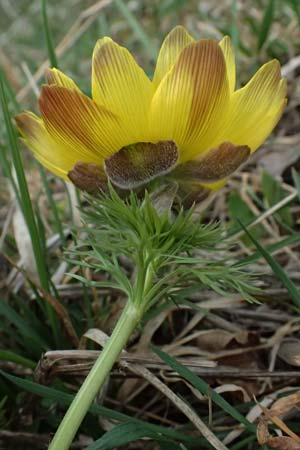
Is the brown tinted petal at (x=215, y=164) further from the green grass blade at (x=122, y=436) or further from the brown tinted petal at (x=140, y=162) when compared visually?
the green grass blade at (x=122, y=436)

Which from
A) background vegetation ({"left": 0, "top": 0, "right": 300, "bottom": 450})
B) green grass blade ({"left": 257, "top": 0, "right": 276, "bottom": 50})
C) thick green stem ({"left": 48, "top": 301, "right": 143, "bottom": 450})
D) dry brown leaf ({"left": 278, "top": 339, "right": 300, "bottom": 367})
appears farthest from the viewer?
green grass blade ({"left": 257, "top": 0, "right": 276, "bottom": 50})

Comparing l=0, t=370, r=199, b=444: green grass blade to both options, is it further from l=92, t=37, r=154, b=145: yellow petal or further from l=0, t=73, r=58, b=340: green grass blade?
l=92, t=37, r=154, b=145: yellow petal

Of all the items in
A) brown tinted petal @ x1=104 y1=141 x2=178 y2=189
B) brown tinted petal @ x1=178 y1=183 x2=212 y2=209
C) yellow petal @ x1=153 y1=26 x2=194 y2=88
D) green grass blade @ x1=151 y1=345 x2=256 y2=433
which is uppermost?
yellow petal @ x1=153 y1=26 x2=194 y2=88

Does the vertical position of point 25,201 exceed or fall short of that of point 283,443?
it exceeds it

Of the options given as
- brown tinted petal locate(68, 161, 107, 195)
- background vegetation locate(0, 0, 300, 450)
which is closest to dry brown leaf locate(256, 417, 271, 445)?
background vegetation locate(0, 0, 300, 450)

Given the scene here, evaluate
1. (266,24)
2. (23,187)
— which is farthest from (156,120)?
(266,24)

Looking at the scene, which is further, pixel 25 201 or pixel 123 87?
pixel 25 201

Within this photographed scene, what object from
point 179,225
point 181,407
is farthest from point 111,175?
point 181,407

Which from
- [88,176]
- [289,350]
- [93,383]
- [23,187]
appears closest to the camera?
[93,383]

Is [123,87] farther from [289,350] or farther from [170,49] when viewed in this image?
[289,350]
